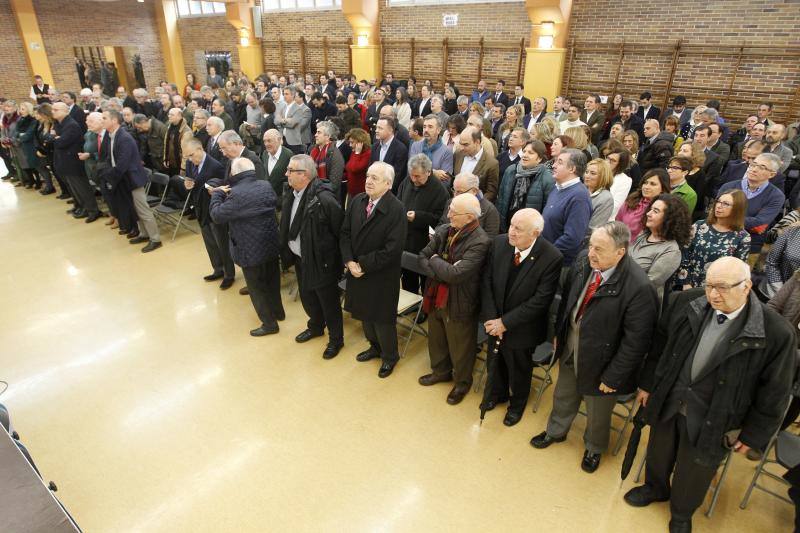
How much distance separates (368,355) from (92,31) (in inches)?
762

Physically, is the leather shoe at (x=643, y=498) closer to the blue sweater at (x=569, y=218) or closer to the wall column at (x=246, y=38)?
the blue sweater at (x=569, y=218)

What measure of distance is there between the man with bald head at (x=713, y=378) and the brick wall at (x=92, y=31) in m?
20.4

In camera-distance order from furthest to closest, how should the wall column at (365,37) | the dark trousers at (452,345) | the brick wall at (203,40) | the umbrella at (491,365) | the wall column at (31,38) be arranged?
the brick wall at (203,40), the wall column at (31,38), the wall column at (365,37), the dark trousers at (452,345), the umbrella at (491,365)

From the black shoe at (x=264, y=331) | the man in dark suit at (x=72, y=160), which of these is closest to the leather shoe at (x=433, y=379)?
the black shoe at (x=264, y=331)

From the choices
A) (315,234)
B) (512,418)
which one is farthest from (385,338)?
(512,418)

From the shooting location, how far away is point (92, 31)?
660 inches

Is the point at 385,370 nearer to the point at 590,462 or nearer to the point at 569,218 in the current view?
the point at 590,462

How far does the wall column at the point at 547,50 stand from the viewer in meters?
9.92

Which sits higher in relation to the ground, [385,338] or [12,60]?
[12,60]

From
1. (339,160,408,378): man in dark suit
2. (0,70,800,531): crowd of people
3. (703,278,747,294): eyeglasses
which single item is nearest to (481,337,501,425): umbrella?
(0,70,800,531): crowd of people

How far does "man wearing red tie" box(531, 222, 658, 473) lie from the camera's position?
2.42m

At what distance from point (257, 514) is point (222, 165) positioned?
11.9 feet

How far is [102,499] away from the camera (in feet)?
8.95

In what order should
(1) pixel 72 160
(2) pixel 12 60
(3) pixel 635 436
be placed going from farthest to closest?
(2) pixel 12 60 < (1) pixel 72 160 < (3) pixel 635 436
